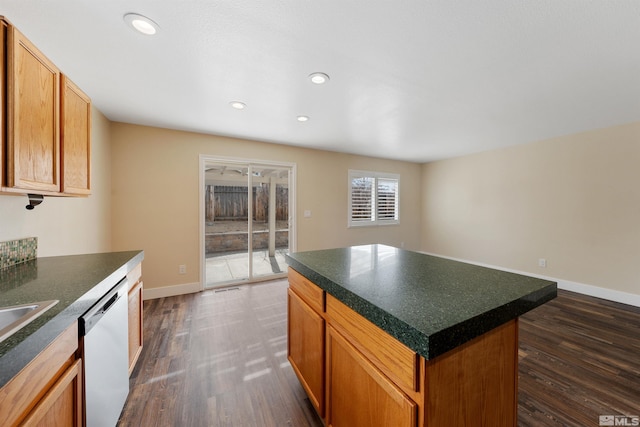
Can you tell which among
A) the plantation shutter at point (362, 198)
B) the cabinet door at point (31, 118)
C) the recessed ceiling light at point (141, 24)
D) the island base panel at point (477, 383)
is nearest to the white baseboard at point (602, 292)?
the plantation shutter at point (362, 198)

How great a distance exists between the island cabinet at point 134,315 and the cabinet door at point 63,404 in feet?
2.48

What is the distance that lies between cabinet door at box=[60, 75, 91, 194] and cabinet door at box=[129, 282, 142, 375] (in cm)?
83

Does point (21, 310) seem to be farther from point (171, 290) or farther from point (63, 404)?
point (171, 290)

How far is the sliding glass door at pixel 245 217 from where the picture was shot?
150 inches

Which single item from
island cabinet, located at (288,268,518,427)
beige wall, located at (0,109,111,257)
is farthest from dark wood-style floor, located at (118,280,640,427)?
beige wall, located at (0,109,111,257)

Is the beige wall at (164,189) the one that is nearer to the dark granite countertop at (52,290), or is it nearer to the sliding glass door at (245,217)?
the sliding glass door at (245,217)

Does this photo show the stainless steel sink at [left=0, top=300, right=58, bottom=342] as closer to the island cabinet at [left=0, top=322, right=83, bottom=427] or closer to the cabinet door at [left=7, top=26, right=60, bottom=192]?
the island cabinet at [left=0, top=322, right=83, bottom=427]

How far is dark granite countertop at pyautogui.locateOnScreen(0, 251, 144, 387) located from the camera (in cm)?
71

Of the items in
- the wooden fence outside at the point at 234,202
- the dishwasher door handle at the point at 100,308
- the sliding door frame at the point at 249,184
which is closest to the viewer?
the dishwasher door handle at the point at 100,308

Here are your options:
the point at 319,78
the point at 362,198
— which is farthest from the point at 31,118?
the point at 362,198

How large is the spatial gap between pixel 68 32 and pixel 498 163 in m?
5.71

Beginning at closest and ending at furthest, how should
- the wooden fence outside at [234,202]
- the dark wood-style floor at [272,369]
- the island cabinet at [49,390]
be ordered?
the island cabinet at [49,390] → the dark wood-style floor at [272,369] → the wooden fence outside at [234,202]

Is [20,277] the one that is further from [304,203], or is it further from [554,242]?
[554,242]

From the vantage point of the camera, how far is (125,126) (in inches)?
124
